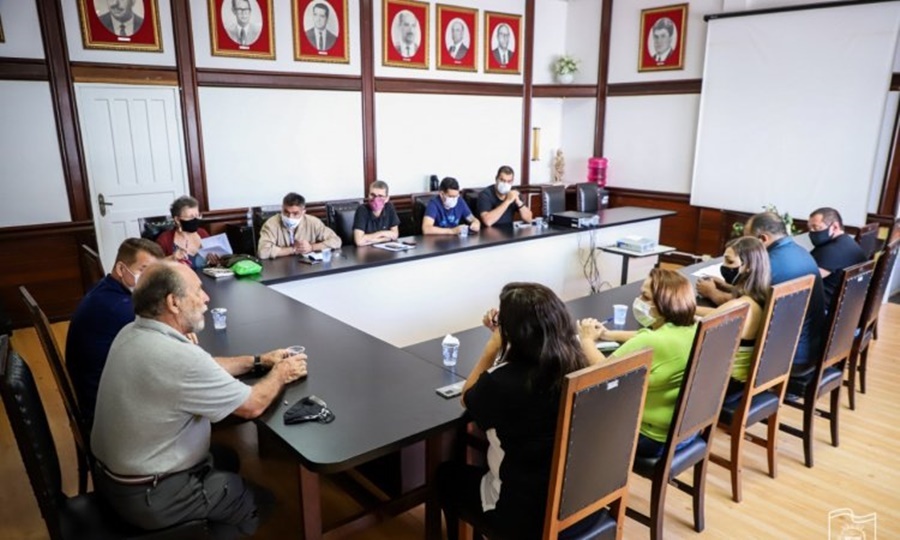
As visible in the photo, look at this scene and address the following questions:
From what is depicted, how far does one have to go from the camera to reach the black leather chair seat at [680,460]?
214 cm

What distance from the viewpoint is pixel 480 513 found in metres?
1.81

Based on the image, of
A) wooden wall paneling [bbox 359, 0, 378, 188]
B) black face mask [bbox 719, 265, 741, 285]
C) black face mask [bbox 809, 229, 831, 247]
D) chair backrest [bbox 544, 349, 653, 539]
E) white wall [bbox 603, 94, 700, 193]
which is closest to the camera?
chair backrest [bbox 544, 349, 653, 539]

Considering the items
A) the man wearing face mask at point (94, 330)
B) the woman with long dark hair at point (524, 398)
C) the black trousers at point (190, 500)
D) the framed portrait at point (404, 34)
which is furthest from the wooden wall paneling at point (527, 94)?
the black trousers at point (190, 500)

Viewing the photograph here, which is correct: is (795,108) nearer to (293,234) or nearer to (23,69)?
(293,234)

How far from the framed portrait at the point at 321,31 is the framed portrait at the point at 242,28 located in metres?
0.28

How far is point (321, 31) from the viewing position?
19.2 feet

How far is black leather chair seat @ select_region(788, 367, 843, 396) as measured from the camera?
2.88m

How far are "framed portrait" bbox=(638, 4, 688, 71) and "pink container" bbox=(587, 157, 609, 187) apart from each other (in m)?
1.22

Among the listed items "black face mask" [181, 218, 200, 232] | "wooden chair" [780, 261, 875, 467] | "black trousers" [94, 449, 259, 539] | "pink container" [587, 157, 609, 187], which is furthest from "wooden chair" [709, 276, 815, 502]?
"pink container" [587, 157, 609, 187]

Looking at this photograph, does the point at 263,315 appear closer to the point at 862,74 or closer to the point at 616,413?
the point at 616,413

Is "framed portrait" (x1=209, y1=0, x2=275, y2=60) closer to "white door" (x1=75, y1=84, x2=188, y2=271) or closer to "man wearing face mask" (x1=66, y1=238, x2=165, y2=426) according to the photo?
"white door" (x1=75, y1=84, x2=188, y2=271)

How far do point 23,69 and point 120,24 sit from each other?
2.65 ft

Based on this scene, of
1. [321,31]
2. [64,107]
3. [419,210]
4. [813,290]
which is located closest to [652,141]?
[419,210]

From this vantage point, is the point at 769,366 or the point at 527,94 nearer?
the point at 769,366
